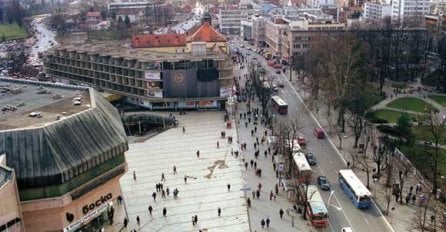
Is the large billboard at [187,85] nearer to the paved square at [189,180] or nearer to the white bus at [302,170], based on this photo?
the paved square at [189,180]

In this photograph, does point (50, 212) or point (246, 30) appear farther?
point (246, 30)

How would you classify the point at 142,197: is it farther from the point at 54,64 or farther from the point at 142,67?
the point at 54,64

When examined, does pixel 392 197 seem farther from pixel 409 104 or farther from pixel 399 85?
pixel 399 85

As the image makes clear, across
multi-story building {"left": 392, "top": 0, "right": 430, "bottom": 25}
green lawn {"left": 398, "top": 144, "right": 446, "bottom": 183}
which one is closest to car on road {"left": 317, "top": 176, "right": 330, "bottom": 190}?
green lawn {"left": 398, "top": 144, "right": 446, "bottom": 183}

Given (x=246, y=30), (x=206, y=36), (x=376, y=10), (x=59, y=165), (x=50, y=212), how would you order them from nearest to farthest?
1. (x=59, y=165)
2. (x=50, y=212)
3. (x=206, y=36)
4. (x=246, y=30)
5. (x=376, y=10)

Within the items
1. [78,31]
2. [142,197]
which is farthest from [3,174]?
[78,31]

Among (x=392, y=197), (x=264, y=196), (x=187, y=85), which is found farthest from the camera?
(x=187, y=85)

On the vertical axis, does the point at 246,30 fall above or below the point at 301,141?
above

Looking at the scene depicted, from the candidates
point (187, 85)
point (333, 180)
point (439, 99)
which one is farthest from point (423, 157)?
point (187, 85)
